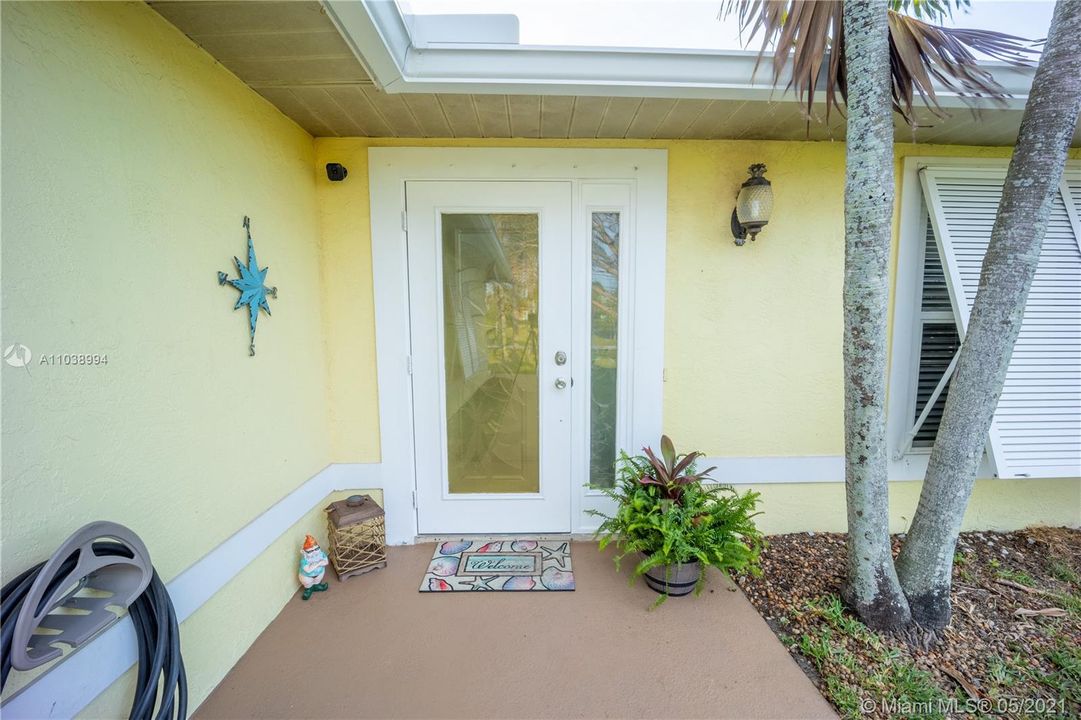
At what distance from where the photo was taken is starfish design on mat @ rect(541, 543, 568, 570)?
2.40 meters

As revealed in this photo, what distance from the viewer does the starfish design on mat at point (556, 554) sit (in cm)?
240

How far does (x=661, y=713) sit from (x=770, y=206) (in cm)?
249

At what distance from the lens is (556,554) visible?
2.49 m

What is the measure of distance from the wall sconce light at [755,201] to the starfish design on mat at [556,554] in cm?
224

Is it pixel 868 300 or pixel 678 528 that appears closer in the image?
pixel 868 300

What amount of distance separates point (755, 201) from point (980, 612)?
7.73 feet

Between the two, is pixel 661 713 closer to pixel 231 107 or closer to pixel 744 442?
pixel 744 442

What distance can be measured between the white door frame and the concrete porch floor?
62cm

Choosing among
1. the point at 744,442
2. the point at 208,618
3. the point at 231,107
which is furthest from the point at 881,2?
the point at 208,618

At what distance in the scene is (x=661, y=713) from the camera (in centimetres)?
154

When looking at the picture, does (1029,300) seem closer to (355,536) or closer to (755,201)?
(755,201)

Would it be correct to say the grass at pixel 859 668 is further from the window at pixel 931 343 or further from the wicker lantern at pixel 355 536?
the wicker lantern at pixel 355 536

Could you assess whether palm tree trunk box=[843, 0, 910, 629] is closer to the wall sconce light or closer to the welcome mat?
the wall sconce light
